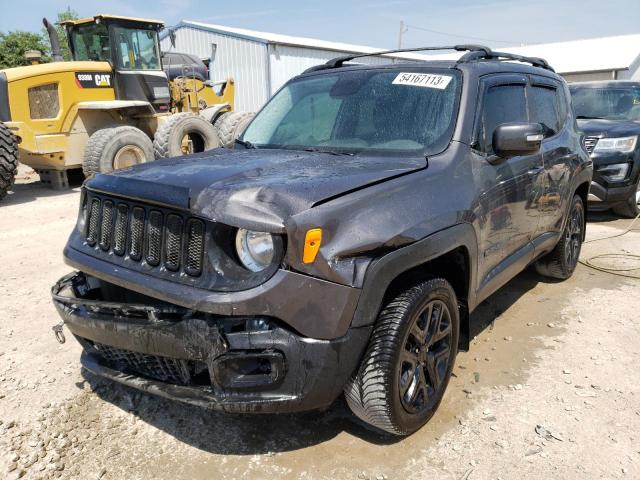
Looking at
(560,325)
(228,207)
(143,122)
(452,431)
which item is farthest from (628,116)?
(143,122)

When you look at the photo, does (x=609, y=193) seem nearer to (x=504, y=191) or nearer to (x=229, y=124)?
(x=504, y=191)

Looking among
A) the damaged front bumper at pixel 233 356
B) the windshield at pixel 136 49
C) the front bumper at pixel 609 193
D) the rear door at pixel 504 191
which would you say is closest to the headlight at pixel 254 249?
the damaged front bumper at pixel 233 356

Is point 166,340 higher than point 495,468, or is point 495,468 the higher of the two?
point 166,340

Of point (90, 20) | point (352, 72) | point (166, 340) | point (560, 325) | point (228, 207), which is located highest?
point (90, 20)

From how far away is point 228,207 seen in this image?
2.22m

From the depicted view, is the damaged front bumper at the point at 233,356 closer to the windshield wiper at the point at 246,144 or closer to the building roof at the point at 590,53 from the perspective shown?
the windshield wiper at the point at 246,144

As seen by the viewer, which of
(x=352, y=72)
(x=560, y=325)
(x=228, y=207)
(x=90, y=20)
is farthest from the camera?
(x=90, y=20)

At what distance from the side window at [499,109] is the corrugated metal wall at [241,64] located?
17472 mm

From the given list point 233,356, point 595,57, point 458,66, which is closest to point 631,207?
point 458,66

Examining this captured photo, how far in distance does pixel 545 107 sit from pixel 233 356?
11.0ft

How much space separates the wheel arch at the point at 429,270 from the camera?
228cm

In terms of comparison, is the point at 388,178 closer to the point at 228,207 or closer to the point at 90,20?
the point at 228,207

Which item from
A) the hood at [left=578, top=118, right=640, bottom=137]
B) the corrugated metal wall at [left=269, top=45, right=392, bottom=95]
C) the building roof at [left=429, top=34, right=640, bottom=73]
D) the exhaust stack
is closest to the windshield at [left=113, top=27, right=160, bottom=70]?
the exhaust stack

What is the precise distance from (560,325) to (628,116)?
555cm
